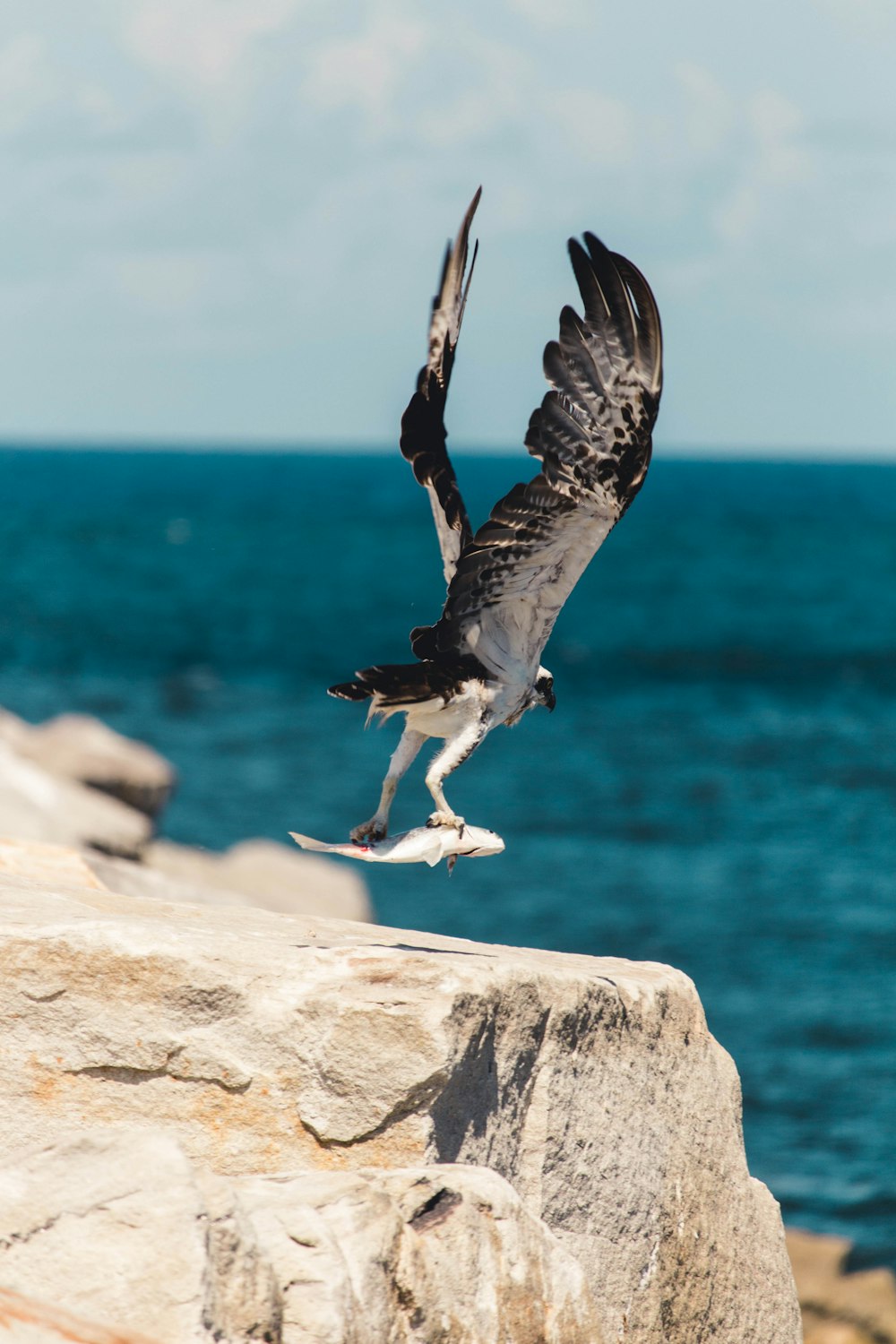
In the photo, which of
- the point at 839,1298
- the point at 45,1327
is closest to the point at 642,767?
the point at 839,1298

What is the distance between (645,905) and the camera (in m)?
19.4

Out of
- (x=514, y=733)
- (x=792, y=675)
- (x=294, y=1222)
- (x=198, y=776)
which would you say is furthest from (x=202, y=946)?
(x=792, y=675)

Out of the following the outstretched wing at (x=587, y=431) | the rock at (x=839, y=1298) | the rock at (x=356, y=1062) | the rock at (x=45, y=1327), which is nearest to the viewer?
the rock at (x=45, y=1327)

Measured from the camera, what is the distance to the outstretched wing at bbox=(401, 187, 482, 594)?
6887 mm

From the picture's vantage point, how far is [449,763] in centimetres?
671

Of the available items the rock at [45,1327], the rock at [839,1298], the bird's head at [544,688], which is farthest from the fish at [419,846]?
the rock at [839,1298]

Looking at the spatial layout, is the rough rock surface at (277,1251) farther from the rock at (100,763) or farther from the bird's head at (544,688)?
the rock at (100,763)

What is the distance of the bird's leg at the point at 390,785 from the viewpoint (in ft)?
22.3

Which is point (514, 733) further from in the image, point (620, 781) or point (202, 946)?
point (202, 946)

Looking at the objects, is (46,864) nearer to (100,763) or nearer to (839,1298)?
(839,1298)

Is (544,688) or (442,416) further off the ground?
(442,416)

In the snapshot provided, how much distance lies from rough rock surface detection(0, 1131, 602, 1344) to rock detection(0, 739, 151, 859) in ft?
22.1

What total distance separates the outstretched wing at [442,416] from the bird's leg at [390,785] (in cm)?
73

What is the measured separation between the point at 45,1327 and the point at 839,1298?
26.1 ft
